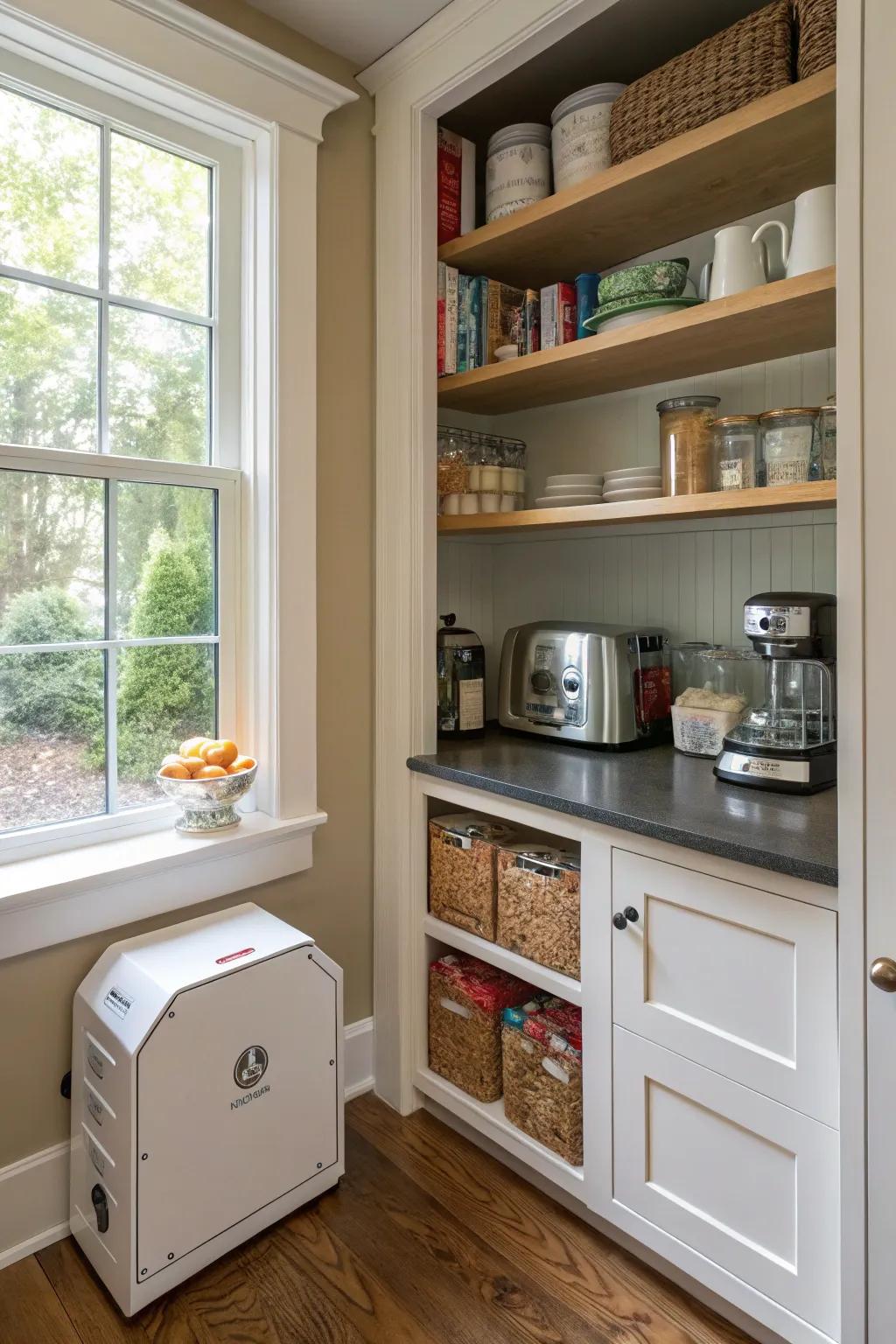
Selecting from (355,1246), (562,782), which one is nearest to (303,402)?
(562,782)

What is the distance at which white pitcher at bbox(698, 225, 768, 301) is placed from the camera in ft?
Answer: 4.93

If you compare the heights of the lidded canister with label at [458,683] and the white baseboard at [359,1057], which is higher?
the lidded canister with label at [458,683]

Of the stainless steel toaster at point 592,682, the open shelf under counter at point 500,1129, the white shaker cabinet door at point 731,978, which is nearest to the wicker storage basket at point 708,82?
the stainless steel toaster at point 592,682

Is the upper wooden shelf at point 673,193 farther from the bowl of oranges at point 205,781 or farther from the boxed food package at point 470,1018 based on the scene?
the boxed food package at point 470,1018

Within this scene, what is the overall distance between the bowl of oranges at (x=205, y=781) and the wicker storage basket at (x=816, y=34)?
5.44 ft

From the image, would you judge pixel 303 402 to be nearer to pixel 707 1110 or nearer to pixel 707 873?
pixel 707 873

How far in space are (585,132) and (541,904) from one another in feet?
5.43

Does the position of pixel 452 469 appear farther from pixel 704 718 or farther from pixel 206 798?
pixel 206 798

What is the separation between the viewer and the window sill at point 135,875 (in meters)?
→ 1.51

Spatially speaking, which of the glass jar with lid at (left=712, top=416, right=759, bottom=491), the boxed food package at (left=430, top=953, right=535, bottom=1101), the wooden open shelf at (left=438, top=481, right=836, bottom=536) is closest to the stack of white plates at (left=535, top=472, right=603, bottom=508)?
the wooden open shelf at (left=438, top=481, right=836, bottom=536)

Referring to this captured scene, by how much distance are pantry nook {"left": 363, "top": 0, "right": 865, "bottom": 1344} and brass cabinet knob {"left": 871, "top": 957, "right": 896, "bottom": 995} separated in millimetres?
32

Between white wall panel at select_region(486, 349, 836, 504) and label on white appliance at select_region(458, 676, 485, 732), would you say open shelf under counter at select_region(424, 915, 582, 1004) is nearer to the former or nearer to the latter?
label on white appliance at select_region(458, 676, 485, 732)

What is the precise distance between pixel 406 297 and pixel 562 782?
1.18 m

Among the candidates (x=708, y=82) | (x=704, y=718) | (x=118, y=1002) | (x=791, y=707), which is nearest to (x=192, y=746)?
(x=118, y=1002)
